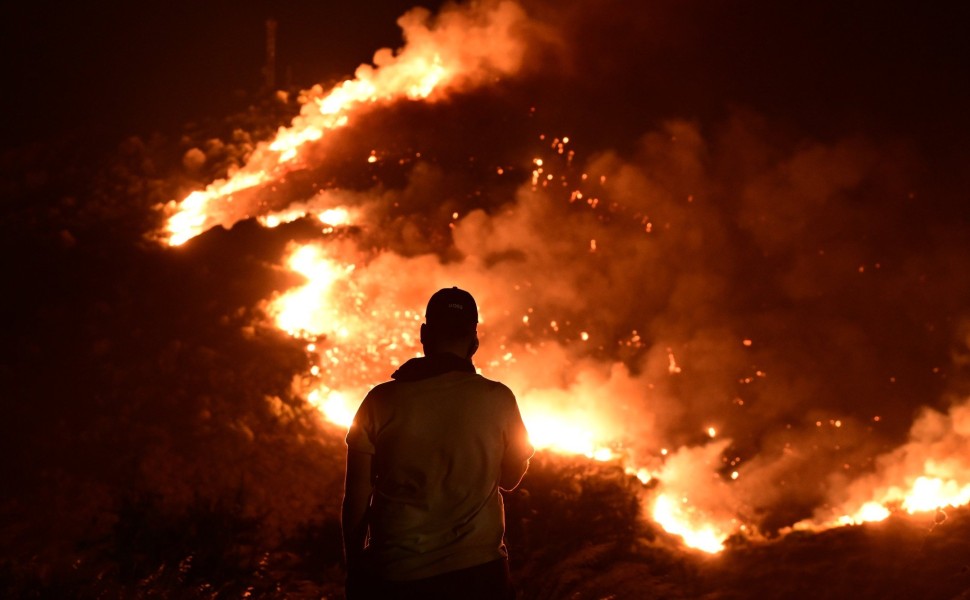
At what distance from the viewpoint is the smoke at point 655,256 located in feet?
29.0

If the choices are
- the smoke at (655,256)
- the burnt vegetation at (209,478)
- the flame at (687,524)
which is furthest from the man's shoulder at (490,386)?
the smoke at (655,256)

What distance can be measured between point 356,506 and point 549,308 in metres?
6.92

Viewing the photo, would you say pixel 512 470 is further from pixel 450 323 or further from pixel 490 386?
pixel 450 323

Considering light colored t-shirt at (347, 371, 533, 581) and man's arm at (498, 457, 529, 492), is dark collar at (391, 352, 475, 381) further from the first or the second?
man's arm at (498, 457, 529, 492)

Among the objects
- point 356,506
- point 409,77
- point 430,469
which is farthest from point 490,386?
point 409,77

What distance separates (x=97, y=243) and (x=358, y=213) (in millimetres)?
3380

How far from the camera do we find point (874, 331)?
394 inches

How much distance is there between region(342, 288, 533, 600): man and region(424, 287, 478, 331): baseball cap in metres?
0.11

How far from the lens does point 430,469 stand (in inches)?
100.0

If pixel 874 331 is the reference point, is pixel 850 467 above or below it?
below

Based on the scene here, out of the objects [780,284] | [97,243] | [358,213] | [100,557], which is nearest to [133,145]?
[97,243]

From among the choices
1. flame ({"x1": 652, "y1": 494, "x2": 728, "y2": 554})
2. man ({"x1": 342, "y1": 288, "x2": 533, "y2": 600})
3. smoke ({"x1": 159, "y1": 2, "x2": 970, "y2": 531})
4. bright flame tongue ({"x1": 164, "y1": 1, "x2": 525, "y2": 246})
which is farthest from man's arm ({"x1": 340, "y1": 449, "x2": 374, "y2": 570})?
bright flame tongue ({"x1": 164, "y1": 1, "x2": 525, "y2": 246})

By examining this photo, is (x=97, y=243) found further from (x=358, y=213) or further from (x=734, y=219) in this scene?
(x=734, y=219)

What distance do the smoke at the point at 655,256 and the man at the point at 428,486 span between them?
5415 millimetres
